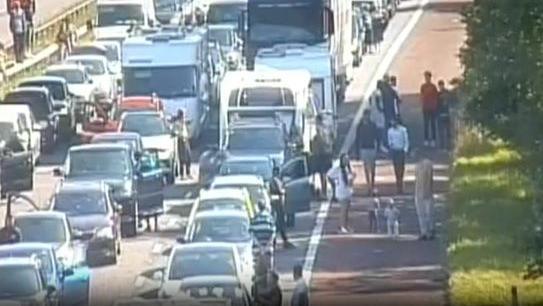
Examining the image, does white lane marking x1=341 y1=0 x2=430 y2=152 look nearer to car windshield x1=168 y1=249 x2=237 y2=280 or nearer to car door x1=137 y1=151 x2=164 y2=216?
car door x1=137 y1=151 x2=164 y2=216

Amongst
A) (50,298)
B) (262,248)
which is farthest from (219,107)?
(50,298)

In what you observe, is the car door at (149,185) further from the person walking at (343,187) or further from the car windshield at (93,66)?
the car windshield at (93,66)

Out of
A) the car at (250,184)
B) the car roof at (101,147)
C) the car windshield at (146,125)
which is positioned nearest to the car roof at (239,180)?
the car at (250,184)

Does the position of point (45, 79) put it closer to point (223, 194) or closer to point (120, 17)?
point (120, 17)

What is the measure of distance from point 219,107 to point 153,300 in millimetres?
14716

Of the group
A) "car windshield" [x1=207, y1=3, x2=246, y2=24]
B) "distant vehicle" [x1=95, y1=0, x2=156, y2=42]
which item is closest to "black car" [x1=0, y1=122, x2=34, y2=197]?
"car windshield" [x1=207, y1=3, x2=246, y2=24]

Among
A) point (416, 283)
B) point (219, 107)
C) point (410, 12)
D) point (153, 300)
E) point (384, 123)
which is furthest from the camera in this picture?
point (410, 12)

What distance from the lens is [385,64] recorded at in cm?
4647

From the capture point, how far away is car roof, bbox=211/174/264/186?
98.0 ft

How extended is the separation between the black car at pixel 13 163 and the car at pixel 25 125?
19 cm

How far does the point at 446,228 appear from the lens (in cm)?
2880

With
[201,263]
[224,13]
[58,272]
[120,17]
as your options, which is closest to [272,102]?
[58,272]

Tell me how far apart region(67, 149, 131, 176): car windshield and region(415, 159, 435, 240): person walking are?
4959mm

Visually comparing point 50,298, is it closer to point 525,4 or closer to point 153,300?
point 153,300
